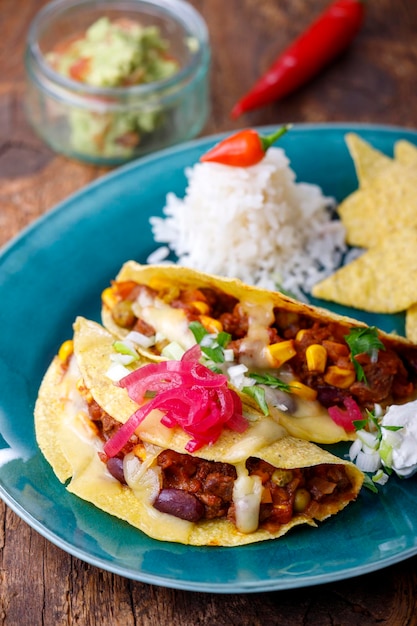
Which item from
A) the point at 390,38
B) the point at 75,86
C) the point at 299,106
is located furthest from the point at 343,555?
the point at 390,38

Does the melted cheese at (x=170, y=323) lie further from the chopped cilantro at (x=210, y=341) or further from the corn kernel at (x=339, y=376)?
the corn kernel at (x=339, y=376)

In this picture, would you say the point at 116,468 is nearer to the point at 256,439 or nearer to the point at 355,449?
the point at 256,439

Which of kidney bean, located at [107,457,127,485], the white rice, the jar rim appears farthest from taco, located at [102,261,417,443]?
the jar rim

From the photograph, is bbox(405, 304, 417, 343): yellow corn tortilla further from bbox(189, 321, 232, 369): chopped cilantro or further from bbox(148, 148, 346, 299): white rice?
bbox(189, 321, 232, 369): chopped cilantro

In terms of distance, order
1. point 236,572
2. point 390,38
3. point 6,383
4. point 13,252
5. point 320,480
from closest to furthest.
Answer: point 236,572 → point 320,480 → point 6,383 → point 13,252 → point 390,38

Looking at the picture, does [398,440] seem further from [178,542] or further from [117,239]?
[117,239]

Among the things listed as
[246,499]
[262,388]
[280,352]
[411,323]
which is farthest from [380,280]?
[246,499]
